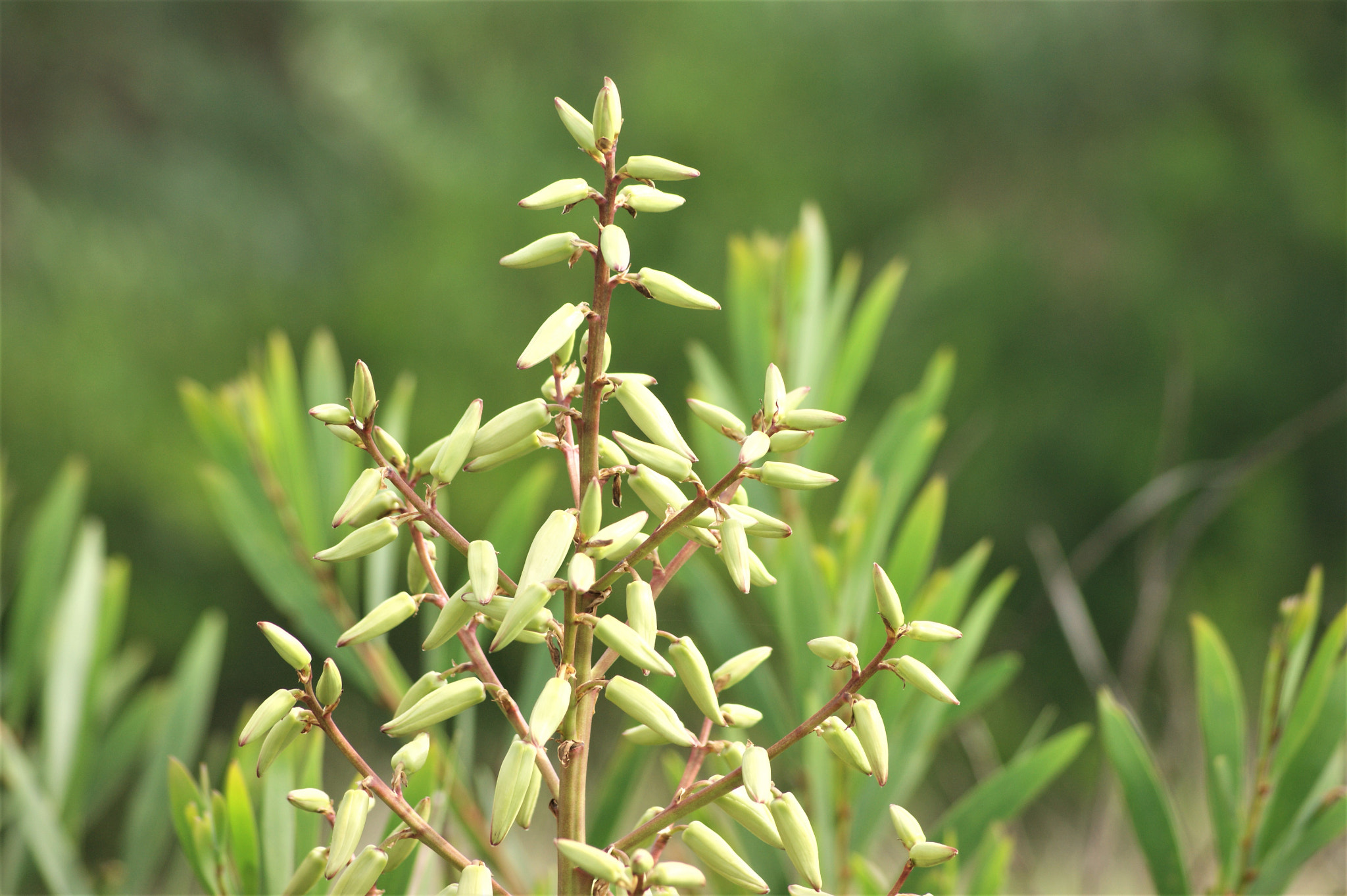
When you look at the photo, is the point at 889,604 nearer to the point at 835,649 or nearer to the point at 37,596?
the point at 835,649

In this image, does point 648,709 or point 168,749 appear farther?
point 168,749

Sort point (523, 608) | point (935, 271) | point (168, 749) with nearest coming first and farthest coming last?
point (523, 608)
point (168, 749)
point (935, 271)

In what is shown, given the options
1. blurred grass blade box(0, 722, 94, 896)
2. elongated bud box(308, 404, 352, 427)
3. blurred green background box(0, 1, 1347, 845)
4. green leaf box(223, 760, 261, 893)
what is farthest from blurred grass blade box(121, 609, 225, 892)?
blurred green background box(0, 1, 1347, 845)

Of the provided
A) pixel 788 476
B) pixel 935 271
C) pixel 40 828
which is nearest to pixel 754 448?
pixel 788 476

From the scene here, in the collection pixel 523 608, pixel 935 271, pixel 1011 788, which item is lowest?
pixel 1011 788

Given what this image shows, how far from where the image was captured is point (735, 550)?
0.49 ft

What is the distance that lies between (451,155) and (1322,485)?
155 centimetres

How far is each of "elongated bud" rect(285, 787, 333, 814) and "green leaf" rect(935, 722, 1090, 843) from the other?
0.20 meters

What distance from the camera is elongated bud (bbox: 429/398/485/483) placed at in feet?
0.50

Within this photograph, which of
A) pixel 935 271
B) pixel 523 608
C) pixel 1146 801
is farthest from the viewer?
pixel 935 271

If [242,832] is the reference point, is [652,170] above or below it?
above

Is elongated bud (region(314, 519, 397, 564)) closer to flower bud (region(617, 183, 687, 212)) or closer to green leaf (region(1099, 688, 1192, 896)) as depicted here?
Answer: flower bud (region(617, 183, 687, 212))

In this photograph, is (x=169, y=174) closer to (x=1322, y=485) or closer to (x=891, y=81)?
(x=891, y=81)

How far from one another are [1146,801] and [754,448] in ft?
0.66
